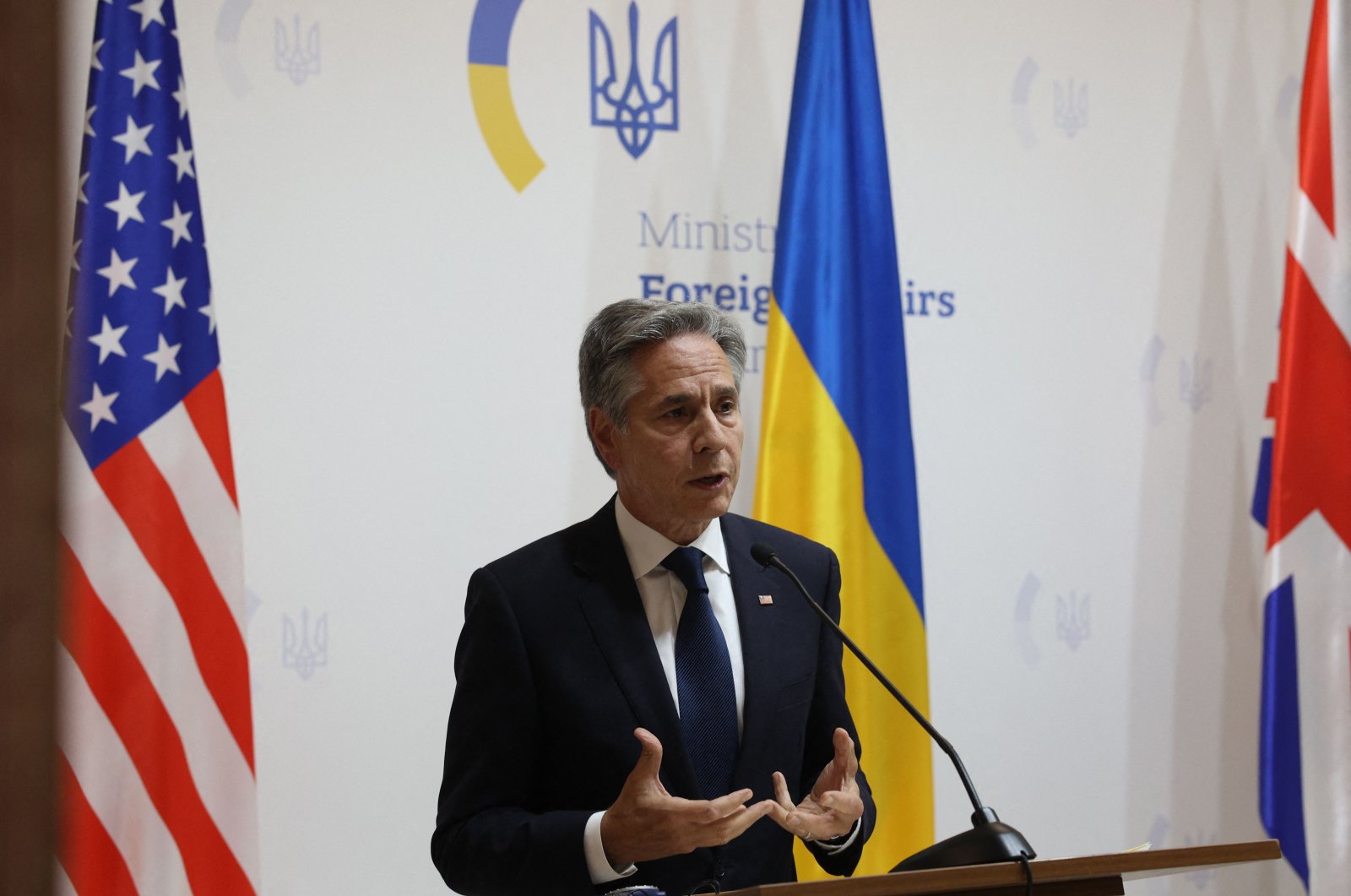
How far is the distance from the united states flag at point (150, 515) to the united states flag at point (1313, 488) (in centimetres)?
277

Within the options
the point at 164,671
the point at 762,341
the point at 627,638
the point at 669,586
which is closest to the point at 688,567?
the point at 669,586

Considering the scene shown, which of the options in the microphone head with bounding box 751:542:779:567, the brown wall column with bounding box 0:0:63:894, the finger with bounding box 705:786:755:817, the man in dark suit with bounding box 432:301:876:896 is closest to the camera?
the brown wall column with bounding box 0:0:63:894

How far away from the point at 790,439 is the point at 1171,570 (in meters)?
1.47

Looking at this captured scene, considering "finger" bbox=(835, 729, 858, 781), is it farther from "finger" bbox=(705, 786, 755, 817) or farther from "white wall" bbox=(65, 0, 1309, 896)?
"white wall" bbox=(65, 0, 1309, 896)

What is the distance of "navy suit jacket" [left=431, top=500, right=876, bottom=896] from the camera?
201 cm

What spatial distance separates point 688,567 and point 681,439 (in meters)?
0.22

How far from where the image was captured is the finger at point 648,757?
1.74 meters

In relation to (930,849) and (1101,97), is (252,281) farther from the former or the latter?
(1101,97)

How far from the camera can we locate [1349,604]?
3.60 metres

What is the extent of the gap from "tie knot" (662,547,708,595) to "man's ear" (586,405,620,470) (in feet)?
0.67

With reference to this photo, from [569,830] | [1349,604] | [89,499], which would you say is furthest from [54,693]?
[1349,604]
